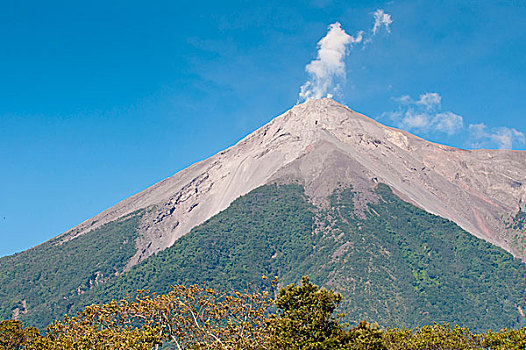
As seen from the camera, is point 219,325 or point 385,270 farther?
point 385,270

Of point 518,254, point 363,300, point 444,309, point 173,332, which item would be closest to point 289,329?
point 173,332

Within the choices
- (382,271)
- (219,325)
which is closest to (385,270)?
(382,271)

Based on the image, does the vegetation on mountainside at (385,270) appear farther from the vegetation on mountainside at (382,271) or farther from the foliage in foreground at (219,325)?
the foliage in foreground at (219,325)

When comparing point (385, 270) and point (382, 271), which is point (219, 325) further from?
point (385, 270)

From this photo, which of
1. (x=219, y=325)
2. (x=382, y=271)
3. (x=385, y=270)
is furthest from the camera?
(x=385, y=270)

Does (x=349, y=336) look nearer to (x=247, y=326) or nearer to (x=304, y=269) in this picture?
(x=247, y=326)

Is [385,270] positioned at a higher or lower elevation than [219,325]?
lower

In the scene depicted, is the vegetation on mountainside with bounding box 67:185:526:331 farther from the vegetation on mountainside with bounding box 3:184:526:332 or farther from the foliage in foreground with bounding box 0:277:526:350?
the foliage in foreground with bounding box 0:277:526:350

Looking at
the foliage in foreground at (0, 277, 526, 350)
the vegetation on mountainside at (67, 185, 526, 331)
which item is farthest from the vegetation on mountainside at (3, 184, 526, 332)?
the foliage in foreground at (0, 277, 526, 350)
